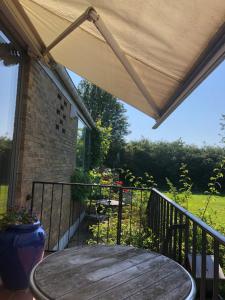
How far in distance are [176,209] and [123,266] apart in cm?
115

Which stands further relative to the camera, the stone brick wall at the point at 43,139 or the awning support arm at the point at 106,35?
the stone brick wall at the point at 43,139

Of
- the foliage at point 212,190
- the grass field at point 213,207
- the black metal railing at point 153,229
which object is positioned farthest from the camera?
the grass field at point 213,207

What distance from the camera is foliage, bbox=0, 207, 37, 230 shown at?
330 centimetres

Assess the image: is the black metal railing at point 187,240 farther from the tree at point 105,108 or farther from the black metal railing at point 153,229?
the tree at point 105,108

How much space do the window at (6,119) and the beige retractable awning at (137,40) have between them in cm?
48

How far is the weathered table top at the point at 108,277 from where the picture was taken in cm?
161

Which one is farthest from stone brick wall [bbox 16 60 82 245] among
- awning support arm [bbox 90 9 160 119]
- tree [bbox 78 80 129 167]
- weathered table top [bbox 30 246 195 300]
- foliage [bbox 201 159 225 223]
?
tree [bbox 78 80 129 167]

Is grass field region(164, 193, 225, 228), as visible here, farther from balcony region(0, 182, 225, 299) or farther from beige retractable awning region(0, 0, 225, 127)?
beige retractable awning region(0, 0, 225, 127)

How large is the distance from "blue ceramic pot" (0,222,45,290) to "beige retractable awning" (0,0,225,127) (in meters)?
1.87

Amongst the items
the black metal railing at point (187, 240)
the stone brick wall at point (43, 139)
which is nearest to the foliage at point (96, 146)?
the stone brick wall at point (43, 139)

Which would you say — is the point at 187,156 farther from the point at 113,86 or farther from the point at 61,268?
the point at 61,268

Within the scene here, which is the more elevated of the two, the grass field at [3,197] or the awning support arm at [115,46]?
the awning support arm at [115,46]

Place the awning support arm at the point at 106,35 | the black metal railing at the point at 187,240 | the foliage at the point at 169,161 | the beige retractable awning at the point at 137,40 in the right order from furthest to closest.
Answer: the foliage at the point at 169,161 < the awning support arm at the point at 106,35 < the beige retractable awning at the point at 137,40 < the black metal railing at the point at 187,240

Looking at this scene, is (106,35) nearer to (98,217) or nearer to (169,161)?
(98,217)
